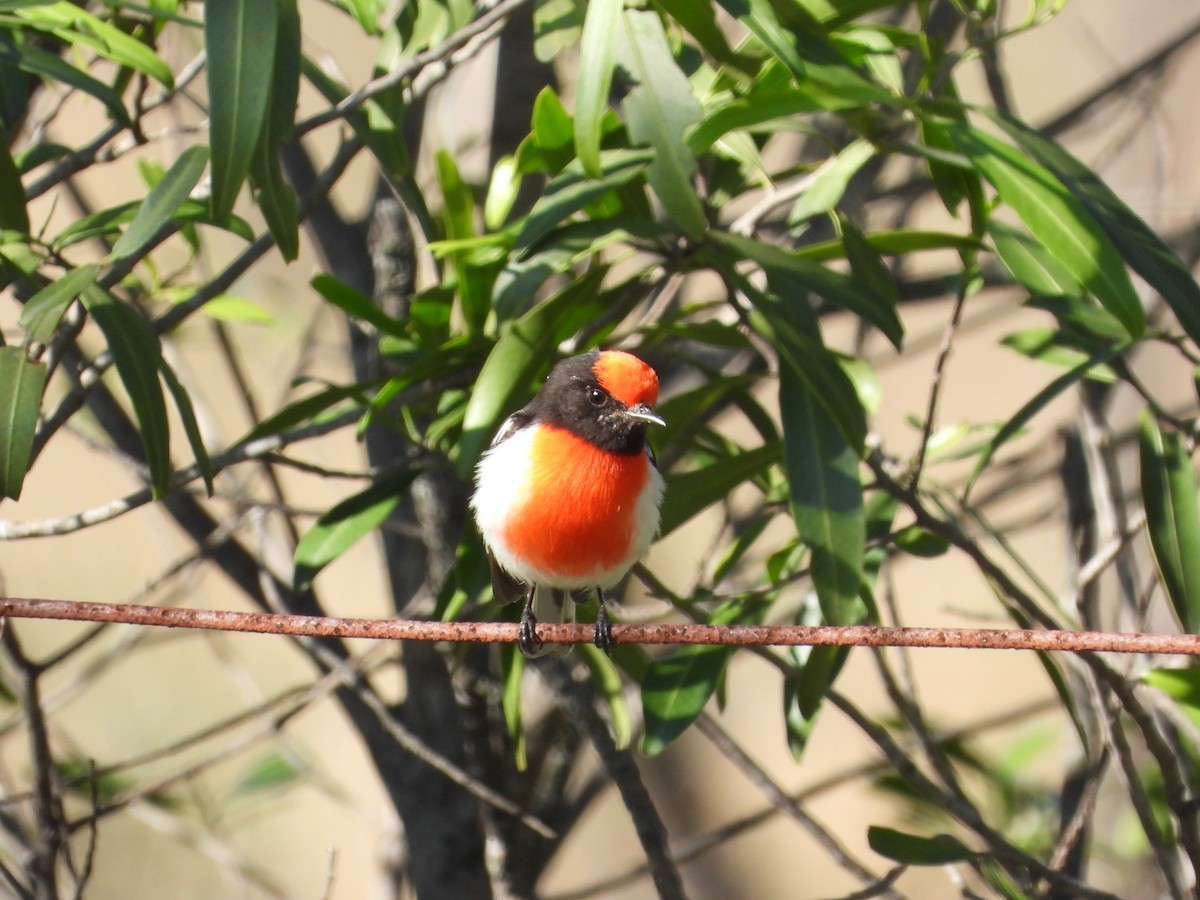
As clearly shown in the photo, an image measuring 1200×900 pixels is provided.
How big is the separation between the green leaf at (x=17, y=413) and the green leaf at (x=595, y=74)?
101 cm

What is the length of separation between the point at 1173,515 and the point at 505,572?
Answer: 145 centimetres

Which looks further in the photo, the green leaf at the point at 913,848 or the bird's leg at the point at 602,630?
the green leaf at the point at 913,848

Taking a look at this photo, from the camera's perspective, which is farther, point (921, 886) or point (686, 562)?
point (921, 886)

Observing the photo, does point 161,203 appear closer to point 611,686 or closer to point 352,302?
point 352,302

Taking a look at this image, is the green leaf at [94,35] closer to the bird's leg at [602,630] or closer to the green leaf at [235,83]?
the green leaf at [235,83]

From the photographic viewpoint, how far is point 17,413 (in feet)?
7.04

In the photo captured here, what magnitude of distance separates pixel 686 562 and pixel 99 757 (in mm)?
3565

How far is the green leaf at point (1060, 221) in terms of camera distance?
2.22 meters

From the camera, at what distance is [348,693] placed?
351 centimetres

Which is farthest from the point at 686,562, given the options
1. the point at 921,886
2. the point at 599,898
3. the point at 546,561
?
the point at 546,561

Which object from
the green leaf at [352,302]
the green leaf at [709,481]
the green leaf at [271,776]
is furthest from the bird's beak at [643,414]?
the green leaf at [271,776]

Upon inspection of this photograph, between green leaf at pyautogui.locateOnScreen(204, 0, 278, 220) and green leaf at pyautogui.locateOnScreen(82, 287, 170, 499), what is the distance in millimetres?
437

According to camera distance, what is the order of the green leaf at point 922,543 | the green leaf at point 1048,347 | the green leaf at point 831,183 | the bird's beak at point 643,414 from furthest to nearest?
the green leaf at point 1048,347 → the green leaf at point 922,543 → the bird's beak at point 643,414 → the green leaf at point 831,183

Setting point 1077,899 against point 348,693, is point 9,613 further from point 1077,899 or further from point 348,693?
point 1077,899
